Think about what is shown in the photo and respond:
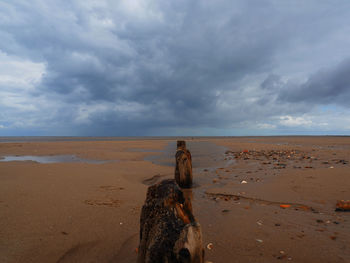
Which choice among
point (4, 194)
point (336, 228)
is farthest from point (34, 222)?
point (336, 228)

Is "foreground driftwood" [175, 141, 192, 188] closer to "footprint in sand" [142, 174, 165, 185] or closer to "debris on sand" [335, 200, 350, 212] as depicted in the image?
"footprint in sand" [142, 174, 165, 185]

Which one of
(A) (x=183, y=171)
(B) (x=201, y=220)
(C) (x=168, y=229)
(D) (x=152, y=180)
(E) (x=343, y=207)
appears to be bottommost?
(D) (x=152, y=180)

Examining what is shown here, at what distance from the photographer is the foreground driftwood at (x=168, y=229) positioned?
179cm

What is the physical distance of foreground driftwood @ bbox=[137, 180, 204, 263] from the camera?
5.88 ft

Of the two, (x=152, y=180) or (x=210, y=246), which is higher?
(x=210, y=246)

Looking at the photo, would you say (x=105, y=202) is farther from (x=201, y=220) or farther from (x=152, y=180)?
(x=152, y=180)

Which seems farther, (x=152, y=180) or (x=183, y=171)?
(x=152, y=180)

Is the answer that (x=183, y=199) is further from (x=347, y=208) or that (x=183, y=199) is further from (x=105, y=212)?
(x=347, y=208)

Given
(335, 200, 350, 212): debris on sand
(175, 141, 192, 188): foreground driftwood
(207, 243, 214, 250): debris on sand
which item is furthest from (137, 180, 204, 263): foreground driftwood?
(175, 141, 192, 188): foreground driftwood

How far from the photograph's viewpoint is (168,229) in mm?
1944

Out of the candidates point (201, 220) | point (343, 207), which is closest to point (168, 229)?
point (201, 220)

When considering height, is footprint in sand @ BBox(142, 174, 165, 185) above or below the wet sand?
below

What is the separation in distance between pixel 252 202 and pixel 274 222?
50.7 inches

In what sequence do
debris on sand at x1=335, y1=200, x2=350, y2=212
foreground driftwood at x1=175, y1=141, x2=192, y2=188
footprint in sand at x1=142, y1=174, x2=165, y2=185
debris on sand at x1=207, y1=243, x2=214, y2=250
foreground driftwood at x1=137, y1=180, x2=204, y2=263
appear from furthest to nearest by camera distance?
footprint in sand at x1=142, y1=174, x2=165, y2=185 → foreground driftwood at x1=175, y1=141, x2=192, y2=188 → debris on sand at x1=335, y1=200, x2=350, y2=212 → debris on sand at x1=207, y1=243, x2=214, y2=250 → foreground driftwood at x1=137, y1=180, x2=204, y2=263
